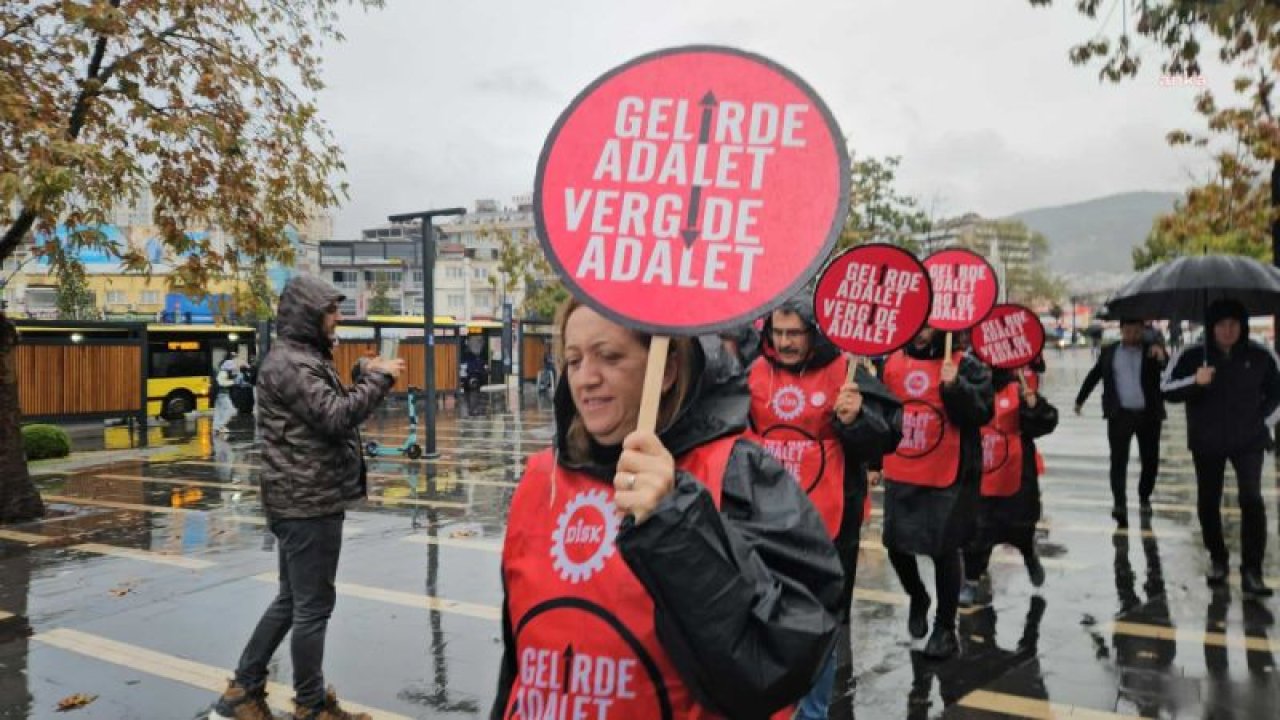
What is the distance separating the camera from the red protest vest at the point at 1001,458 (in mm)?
6824

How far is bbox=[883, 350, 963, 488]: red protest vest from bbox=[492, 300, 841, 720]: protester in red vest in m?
3.50

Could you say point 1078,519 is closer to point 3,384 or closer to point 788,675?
point 788,675

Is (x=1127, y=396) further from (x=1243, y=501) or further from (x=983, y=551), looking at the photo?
(x=983, y=551)

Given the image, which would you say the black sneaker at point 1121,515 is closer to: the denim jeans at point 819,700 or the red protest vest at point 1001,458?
the red protest vest at point 1001,458

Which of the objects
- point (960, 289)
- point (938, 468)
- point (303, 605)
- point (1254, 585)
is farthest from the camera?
point (1254, 585)

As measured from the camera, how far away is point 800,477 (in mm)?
4289

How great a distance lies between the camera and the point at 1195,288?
266 inches

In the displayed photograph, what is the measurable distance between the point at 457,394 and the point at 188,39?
20669 millimetres

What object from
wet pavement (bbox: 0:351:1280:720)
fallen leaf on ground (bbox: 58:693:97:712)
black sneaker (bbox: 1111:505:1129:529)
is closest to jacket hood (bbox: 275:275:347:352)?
wet pavement (bbox: 0:351:1280:720)

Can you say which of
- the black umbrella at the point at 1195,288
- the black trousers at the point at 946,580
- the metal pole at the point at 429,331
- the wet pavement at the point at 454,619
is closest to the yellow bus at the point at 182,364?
the metal pole at the point at 429,331

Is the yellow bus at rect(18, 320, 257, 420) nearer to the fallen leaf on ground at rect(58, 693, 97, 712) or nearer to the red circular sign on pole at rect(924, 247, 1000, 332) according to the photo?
the fallen leaf on ground at rect(58, 693, 97, 712)

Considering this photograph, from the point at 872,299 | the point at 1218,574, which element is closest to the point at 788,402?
the point at 872,299

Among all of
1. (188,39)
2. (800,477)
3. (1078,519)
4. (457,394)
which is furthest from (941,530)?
(457,394)

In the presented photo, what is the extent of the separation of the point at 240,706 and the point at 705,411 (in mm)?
3435
